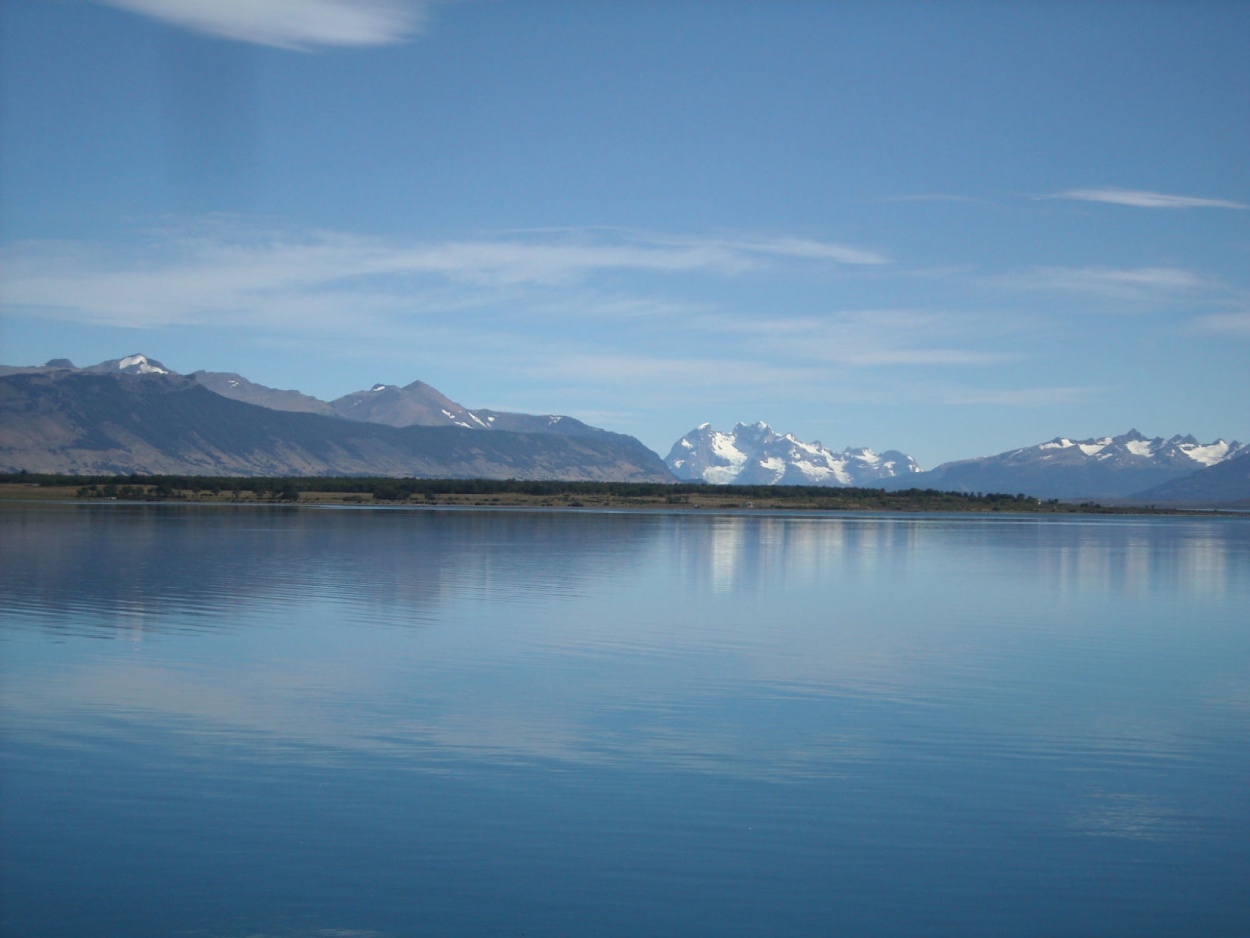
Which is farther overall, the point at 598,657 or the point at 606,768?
the point at 598,657

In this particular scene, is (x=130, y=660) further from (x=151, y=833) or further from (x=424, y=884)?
(x=424, y=884)

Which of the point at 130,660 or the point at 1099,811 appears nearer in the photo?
the point at 1099,811

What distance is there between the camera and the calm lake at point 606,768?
1283 centimetres

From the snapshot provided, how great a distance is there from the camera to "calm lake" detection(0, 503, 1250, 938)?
12.8 meters

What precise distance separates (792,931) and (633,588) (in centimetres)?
3598

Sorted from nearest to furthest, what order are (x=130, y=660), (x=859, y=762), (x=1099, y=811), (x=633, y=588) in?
(x=1099, y=811) → (x=859, y=762) → (x=130, y=660) → (x=633, y=588)

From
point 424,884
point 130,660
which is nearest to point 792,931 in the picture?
point 424,884

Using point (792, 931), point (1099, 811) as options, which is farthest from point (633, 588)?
point (792, 931)

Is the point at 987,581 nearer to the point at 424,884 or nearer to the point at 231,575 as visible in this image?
the point at 231,575

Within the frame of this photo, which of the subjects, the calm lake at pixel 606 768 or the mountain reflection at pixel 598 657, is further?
the mountain reflection at pixel 598 657

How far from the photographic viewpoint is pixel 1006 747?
66.6ft

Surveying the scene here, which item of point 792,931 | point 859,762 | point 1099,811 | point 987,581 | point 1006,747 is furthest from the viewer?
point 987,581

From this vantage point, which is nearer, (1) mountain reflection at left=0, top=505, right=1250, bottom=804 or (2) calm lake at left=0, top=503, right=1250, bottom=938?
(2) calm lake at left=0, top=503, right=1250, bottom=938

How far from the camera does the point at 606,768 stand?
18.2m
